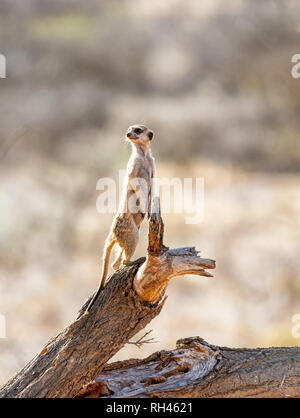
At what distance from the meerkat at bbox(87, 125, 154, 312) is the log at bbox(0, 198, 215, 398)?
307 mm

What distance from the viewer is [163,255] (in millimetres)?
6754

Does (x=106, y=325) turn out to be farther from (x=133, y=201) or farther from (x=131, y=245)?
(x=133, y=201)

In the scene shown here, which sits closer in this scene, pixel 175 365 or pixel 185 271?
pixel 185 271

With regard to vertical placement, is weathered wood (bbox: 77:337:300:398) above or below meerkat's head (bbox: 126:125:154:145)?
below

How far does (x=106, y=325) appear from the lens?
707 centimetres

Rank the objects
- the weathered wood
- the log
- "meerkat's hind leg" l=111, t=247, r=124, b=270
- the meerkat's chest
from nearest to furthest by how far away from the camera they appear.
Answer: the log, the weathered wood, "meerkat's hind leg" l=111, t=247, r=124, b=270, the meerkat's chest

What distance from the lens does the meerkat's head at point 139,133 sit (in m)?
8.19

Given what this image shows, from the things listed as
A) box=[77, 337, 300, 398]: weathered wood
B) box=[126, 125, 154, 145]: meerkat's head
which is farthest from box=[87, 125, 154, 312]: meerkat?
box=[77, 337, 300, 398]: weathered wood

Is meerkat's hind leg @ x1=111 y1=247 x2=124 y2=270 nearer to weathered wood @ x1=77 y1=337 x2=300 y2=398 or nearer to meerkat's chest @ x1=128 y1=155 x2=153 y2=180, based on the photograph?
meerkat's chest @ x1=128 y1=155 x2=153 y2=180

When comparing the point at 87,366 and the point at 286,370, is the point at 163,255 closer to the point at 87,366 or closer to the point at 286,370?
the point at 87,366

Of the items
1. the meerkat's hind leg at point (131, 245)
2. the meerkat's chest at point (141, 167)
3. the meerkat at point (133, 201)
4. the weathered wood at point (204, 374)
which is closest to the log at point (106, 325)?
the meerkat at point (133, 201)

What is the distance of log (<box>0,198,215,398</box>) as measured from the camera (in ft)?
22.3
